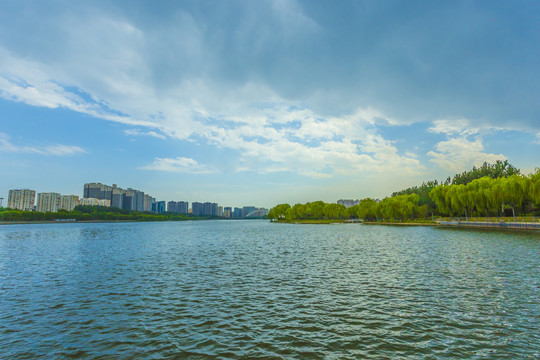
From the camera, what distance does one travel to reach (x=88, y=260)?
32.0 meters

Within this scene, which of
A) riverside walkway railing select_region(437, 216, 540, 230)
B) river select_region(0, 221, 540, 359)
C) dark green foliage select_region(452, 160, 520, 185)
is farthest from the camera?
dark green foliage select_region(452, 160, 520, 185)

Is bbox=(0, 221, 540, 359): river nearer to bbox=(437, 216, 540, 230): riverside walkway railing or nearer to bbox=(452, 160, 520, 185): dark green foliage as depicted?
bbox=(437, 216, 540, 230): riverside walkway railing

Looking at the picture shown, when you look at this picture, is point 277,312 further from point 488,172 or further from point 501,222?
point 488,172

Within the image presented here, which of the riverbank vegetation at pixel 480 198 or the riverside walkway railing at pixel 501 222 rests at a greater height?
the riverbank vegetation at pixel 480 198

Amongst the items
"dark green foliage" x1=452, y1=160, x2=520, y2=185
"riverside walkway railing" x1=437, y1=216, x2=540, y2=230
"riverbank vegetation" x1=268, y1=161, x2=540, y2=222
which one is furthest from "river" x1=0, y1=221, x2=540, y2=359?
"dark green foliage" x1=452, y1=160, x2=520, y2=185

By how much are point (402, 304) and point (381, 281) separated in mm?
5223

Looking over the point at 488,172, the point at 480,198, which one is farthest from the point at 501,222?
the point at 488,172

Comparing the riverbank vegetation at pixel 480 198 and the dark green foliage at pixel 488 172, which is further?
the dark green foliage at pixel 488 172

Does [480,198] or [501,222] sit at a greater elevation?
[480,198]

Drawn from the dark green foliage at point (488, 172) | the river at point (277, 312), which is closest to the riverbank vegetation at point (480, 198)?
the dark green foliage at point (488, 172)

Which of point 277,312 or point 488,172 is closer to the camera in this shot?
point 277,312

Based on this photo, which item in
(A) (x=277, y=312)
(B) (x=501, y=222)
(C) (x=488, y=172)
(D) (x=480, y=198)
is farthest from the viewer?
(C) (x=488, y=172)

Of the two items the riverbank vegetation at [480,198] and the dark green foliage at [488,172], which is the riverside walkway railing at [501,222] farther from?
the dark green foliage at [488,172]

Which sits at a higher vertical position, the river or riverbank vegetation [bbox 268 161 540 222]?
riverbank vegetation [bbox 268 161 540 222]
